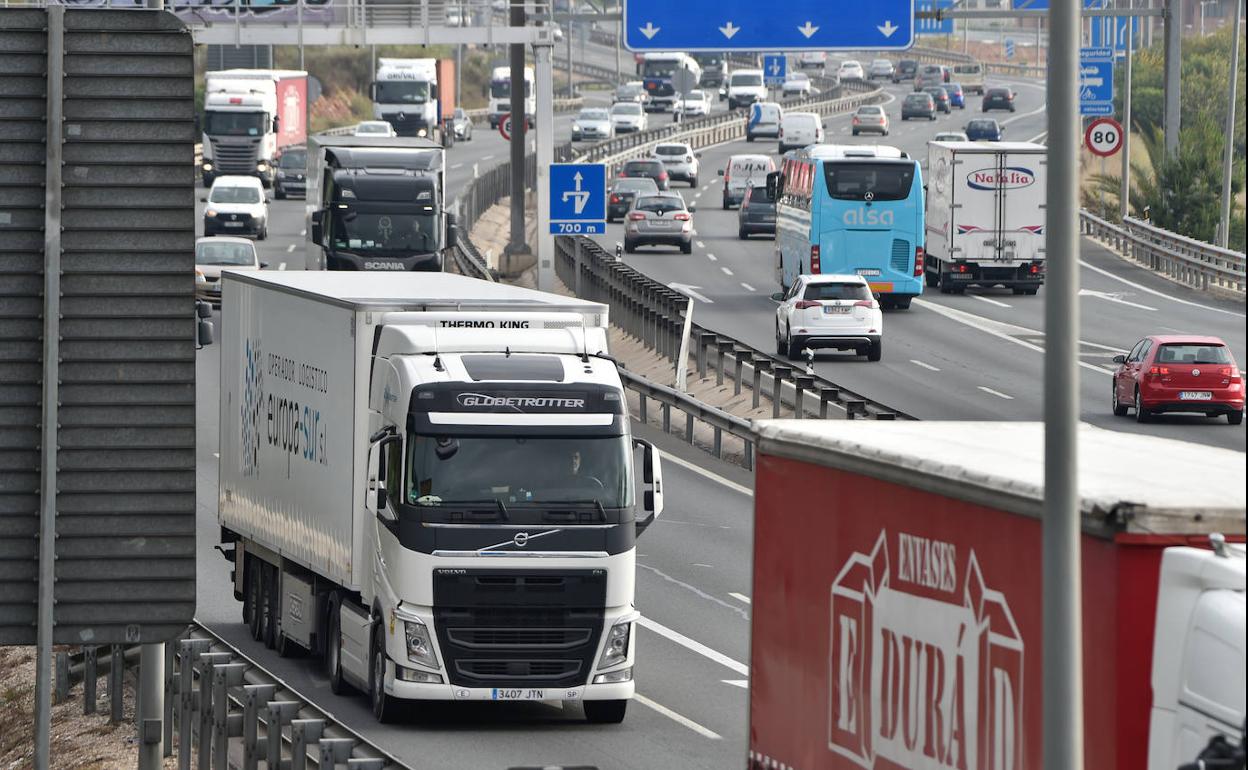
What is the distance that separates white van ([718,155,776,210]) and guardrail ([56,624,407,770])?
6300cm

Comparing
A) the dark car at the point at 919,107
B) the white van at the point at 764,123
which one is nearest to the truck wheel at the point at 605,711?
the white van at the point at 764,123

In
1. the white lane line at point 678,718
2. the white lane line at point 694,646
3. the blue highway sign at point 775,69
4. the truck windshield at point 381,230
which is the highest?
the blue highway sign at point 775,69

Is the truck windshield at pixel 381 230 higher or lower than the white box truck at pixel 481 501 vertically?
higher

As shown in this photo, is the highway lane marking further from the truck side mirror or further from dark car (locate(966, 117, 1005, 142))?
dark car (locate(966, 117, 1005, 142))

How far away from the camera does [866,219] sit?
52094 mm

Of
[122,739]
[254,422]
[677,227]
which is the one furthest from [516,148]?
[122,739]

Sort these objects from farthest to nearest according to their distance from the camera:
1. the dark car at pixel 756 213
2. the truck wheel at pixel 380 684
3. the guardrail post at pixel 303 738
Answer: the dark car at pixel 756 213
the truck wheel at pixel 380 684
the guardrail post at pixel 303 738

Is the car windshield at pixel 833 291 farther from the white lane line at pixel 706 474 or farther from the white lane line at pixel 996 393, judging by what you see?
the white lane line at pixel 706 474

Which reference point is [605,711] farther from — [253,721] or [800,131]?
[800,131]

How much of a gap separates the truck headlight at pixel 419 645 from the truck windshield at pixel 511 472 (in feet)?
2.85

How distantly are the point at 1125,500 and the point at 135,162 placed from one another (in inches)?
164

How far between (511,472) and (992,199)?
1503 inches

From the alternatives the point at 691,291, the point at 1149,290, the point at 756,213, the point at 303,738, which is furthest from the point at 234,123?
the point at 303,738

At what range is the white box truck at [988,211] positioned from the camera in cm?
5391
